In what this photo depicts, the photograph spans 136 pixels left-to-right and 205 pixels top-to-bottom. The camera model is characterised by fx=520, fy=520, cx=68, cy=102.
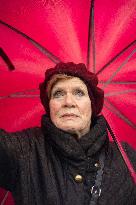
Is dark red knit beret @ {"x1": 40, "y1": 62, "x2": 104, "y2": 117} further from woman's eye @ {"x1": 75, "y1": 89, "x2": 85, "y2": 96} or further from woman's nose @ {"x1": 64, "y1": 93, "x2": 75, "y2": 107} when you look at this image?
woman's nose @ {"x1": 64, "y1": 93, "x2": 75, "y2": 107}

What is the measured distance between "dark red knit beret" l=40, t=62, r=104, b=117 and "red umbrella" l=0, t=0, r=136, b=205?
7 cm

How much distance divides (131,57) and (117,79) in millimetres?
189

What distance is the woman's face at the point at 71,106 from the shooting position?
357 centimetres

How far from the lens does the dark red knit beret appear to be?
359cm

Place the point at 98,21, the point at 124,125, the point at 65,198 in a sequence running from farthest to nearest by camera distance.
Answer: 1. the point at 124,125
2. the point at 98,21
3. the point at 65,198

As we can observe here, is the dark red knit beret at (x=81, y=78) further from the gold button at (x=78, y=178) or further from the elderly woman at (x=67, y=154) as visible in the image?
the gold button at (x=78, y=178)

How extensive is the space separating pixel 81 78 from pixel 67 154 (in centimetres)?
57

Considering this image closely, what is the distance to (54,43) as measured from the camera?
361 centimetres

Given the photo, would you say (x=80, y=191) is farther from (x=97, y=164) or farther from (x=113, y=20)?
(x=113, y=20)

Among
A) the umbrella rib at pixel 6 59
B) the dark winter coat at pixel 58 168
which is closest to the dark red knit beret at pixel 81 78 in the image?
the dark winter coat at pixel 58 168

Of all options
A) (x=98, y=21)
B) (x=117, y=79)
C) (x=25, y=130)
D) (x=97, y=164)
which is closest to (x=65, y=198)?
(x=97, y=164)

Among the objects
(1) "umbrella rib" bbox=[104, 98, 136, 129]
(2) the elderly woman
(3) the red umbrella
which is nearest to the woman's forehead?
(2) the elderly woman

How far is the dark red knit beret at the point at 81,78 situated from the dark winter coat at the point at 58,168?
0.41 ft

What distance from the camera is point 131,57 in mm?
3691
